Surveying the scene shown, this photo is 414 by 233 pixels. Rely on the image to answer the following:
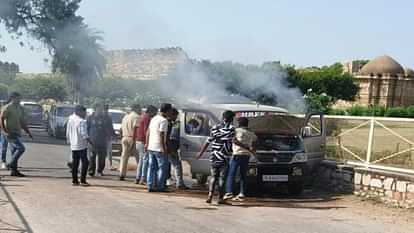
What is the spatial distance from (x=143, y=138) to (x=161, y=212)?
3651mm

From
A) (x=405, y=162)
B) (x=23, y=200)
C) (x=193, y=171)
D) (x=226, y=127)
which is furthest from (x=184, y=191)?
(x=405, y=162)

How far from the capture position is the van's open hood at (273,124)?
1270cm

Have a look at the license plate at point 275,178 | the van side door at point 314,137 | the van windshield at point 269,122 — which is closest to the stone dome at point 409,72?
the van side door at point 314,137

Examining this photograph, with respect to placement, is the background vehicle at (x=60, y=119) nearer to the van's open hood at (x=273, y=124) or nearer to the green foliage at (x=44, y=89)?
the van's open hood at (x=273, y=124)

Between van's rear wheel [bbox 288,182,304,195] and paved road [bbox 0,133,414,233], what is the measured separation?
0.79 ft

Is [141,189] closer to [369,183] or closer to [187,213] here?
[187,213]

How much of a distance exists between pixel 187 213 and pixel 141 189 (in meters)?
2.80

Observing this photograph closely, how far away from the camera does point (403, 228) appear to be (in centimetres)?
949

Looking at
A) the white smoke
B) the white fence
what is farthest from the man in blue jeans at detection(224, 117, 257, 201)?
the white smoke

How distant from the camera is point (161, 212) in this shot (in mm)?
9664

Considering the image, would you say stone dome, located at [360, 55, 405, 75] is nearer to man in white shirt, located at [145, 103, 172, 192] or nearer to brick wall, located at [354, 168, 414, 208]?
brick wall, located at [354, 168, 414, 208]

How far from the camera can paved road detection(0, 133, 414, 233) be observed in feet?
27.8

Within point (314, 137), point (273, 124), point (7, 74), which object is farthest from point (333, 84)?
point (7, 74)

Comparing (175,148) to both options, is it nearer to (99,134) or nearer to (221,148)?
(221,148)
